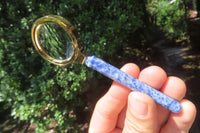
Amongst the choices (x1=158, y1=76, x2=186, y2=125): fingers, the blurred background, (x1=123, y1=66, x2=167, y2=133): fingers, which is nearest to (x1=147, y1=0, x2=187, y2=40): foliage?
the blurred background

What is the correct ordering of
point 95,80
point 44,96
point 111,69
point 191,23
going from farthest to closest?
point 191,23 < point 95,80 < point 44,96 < point 111,69

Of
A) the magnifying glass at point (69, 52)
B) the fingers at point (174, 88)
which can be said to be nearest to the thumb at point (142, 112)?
the magnifying glass at point (69, 52)

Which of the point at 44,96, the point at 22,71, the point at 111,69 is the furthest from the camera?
the point at 22,71

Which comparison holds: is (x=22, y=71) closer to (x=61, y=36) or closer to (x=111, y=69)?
(x=61, y=36)

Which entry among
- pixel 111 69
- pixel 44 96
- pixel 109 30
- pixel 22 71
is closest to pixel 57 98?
pixel 44 96

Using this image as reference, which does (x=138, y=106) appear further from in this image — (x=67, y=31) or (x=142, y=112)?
(x=67, y=31)

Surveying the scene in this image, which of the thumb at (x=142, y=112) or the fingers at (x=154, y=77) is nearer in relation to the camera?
the thumb at (x=142, y=112)

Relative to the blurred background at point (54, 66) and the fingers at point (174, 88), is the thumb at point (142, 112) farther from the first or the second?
the blurred background at point (54, 66)

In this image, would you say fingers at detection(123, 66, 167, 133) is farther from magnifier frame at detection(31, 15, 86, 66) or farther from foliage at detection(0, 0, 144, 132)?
foliage at detection(0, 0, 144, 132)
